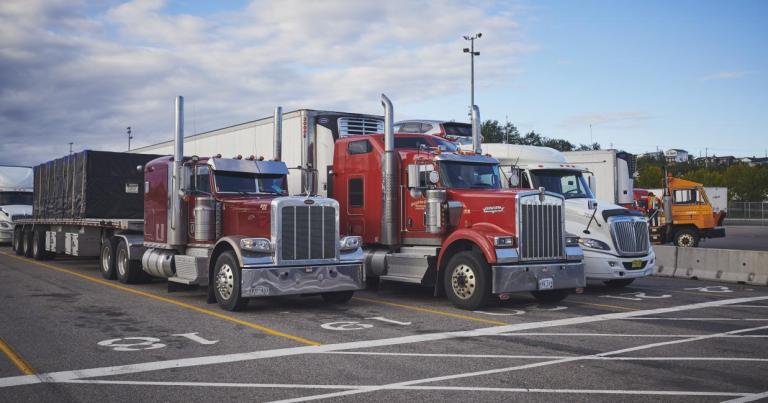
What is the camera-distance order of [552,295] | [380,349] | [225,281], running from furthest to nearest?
1. [552,295]
2. [225,281]
3. [380,349]

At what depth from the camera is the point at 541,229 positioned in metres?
12.1

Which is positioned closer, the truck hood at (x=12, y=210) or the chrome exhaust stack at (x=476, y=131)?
the chrome exhaust stack at (x=476, y=131)

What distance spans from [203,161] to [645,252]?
30.1 feet

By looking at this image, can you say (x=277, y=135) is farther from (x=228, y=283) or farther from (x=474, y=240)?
(x=474, y=240)

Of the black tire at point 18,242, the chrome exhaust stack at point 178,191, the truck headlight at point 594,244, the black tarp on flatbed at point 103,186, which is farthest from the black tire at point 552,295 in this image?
the black tire at point 18,242

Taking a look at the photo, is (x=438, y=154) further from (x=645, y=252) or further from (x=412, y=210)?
(x=645, y=252)

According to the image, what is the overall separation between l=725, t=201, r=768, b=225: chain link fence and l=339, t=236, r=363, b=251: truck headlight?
5677cm

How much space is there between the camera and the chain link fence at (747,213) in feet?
201

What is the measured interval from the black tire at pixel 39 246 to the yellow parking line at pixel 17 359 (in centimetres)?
1492

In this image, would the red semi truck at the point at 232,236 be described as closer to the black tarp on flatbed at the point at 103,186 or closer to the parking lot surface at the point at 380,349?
the parking lot surface at the point at 380,349

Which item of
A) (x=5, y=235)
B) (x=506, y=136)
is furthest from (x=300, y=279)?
(x=506, y=136)

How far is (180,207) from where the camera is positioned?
529 inches

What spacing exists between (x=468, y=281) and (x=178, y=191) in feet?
18.8

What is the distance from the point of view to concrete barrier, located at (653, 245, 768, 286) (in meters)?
16.2
